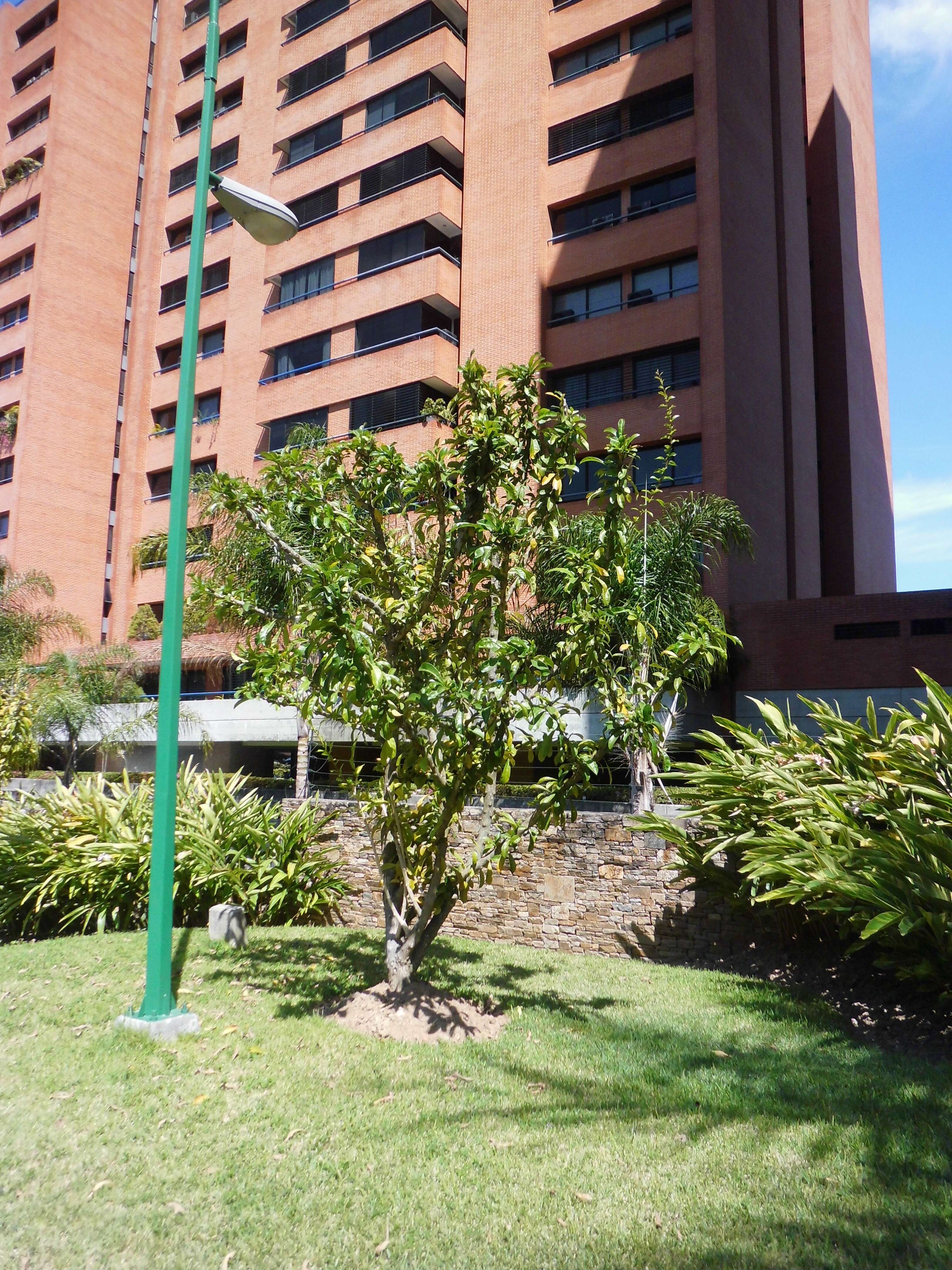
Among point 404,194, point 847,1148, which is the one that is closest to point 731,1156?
point 847,1148

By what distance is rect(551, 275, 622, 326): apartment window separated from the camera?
2689 cm

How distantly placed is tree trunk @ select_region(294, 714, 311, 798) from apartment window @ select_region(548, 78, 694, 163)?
19.6 m

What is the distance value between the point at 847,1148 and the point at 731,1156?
67cm

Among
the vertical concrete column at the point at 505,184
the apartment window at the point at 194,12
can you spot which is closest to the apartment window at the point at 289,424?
the vertical concrete column at the point at 505,184

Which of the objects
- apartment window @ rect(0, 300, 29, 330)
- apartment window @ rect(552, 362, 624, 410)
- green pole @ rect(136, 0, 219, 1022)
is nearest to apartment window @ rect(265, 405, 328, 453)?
apartment window @ rect(552, 362, 624, 410)

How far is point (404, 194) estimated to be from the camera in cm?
2988

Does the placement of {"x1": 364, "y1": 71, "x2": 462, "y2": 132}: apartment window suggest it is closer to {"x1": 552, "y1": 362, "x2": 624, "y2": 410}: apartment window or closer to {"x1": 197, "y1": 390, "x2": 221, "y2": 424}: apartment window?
{"x1": 552, "y1": 362, "x2": 624, "y2": 410}: apartment window

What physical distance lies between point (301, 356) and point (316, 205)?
582 centimetres

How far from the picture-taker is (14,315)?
1642 inches

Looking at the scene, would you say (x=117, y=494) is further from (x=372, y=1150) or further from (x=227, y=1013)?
(x=372, y=1150)

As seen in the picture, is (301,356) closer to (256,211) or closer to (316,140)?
(316,140)

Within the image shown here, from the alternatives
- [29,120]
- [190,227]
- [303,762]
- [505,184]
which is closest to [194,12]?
[29,120]

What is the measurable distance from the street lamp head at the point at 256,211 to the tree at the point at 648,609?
343cm

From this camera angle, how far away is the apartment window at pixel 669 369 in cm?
2516
